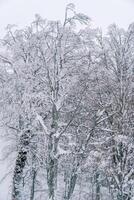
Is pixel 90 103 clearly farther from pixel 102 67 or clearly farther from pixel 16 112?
pixel 16 112

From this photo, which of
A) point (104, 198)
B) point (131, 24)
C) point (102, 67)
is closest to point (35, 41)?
point (102, 67)

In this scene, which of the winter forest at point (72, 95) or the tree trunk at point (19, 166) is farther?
the tree trunk at point (19, 166)

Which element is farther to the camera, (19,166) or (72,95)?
(19,166)

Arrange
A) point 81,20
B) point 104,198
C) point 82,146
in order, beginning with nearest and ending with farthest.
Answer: point 82,146, point 81,20, point 104,198

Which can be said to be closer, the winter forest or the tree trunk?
the winter forest

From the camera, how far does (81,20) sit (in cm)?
1470

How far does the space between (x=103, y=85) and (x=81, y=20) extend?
3.15 meters

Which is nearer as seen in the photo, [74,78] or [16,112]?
[74,78]

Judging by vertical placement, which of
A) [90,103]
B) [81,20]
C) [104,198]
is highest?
[81,20]

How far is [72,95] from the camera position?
15.3 meters

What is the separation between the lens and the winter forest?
44.2 ft

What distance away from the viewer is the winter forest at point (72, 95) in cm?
1348

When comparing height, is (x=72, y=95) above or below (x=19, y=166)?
above

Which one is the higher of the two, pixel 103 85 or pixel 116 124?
pixel 103 85
